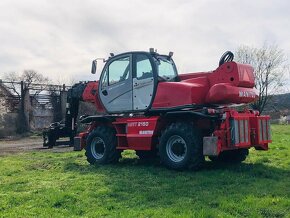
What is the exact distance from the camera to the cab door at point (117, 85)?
11.0 metres

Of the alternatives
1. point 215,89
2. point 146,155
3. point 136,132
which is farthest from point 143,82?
point 146,155

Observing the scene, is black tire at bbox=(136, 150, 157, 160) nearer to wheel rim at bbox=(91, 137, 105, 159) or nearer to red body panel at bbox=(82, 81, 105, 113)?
wheel rim at bbox=(91, 137, 105, 159)

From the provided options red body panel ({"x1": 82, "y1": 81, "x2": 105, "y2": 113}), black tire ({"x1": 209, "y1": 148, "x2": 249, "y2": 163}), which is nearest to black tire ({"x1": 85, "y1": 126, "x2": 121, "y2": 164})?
red body panel ({"x1": 82, "y1": 81, "x2": 105, "y2": 113})

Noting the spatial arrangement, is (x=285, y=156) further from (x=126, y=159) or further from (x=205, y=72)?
(x=126, y=159)

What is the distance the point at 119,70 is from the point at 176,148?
9.97 ft

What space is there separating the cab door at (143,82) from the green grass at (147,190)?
1.65m

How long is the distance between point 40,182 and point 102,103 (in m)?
4.00

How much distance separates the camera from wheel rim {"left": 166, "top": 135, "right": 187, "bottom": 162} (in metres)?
9.41

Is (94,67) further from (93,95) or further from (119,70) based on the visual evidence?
(93,95)

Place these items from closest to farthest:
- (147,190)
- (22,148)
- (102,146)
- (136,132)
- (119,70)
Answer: (147,190)
(136,132)
(119,70)
(102,146)
(22,148)

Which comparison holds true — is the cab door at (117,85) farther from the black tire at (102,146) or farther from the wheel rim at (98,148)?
the wheel rim at (98,148)

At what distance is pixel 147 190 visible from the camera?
7.28 metres

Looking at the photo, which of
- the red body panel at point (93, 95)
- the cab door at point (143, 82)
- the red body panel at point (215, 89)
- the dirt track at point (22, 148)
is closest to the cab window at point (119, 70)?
the cab door at point (143, 82)

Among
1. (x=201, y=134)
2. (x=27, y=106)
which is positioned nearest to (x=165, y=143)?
(x=201, y=134)
